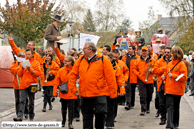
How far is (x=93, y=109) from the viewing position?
22.1 ft

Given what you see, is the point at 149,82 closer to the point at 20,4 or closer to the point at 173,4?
the point at 20,4

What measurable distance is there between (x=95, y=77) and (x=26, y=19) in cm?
2116

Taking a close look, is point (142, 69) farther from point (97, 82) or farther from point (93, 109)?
point (97, 82)

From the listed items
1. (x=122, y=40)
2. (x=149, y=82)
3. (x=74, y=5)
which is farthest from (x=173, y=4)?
(x=149, y=82)

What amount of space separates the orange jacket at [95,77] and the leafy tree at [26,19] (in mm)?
20159

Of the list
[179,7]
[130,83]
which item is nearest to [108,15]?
[179,7]

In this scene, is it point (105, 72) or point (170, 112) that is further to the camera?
point (170, 112)

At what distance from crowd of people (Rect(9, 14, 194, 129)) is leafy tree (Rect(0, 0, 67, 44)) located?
49.2 feet

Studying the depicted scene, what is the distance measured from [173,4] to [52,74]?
32491 mm

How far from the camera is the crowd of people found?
21.6ft

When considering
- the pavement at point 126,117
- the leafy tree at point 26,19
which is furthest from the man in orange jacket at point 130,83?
the leafy tree at point 26,19

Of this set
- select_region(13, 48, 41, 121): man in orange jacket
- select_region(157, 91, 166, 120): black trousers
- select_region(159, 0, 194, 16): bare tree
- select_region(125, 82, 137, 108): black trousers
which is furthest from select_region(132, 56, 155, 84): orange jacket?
Answer: select_region(159, 0, 194, 16): bare tree

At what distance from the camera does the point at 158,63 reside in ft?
31.3

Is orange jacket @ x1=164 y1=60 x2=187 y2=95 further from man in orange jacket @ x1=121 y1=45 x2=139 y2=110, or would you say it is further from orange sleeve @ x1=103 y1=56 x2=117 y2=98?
man in orange jacket @ x1=121 y1=45 x2=139 y2=110
